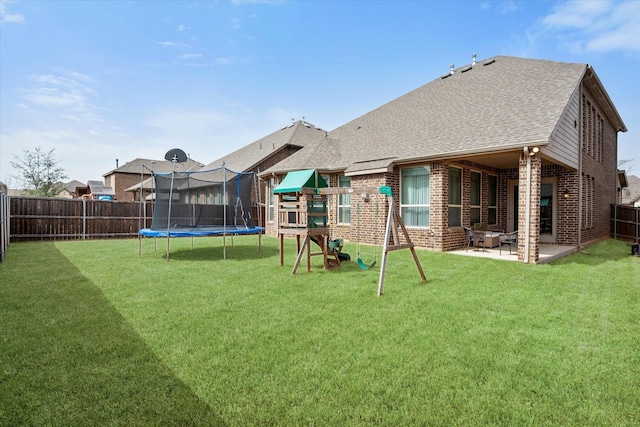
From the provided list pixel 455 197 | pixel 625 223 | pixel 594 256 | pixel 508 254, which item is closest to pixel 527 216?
pixel 508 254

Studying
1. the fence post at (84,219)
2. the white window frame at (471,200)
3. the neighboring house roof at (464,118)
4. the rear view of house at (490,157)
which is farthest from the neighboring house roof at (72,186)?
the white window frame at (471,200)

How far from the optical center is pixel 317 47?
44.5ft

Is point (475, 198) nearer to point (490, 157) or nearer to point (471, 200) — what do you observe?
point (471, 200)

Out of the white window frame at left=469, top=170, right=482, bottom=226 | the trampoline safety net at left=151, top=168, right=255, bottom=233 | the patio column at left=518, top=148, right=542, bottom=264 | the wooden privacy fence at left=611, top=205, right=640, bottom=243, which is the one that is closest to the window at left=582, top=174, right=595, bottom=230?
the wooden privacy fence at left=611, top=205, right=640, bottom=243

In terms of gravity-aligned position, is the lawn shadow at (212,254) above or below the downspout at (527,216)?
below

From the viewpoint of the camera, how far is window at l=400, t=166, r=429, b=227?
34.9 feet

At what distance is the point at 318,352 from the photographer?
3.19 meters

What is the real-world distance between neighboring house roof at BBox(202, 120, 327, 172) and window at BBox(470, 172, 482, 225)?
43.7 feet

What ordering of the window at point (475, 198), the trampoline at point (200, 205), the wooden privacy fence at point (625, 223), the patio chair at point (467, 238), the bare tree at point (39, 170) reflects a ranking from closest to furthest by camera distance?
the trampoline at point (200, 205), the patio chair at point (467, 238), the window at point (475, 198), the wooden privacy fence at point (625, 223), the bare tree at point (39, 170)

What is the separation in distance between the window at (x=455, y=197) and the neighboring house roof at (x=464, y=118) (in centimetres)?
121

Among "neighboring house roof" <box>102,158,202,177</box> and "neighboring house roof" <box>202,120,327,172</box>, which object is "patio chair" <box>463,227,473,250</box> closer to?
"neighboring house roof" <box>202,120,327,172</box>

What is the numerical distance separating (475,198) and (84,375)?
12.0 m

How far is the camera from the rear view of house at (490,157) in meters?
8.83

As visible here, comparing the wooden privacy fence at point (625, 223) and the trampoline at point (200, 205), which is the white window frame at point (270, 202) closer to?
the trampoline at point (200, 205)
